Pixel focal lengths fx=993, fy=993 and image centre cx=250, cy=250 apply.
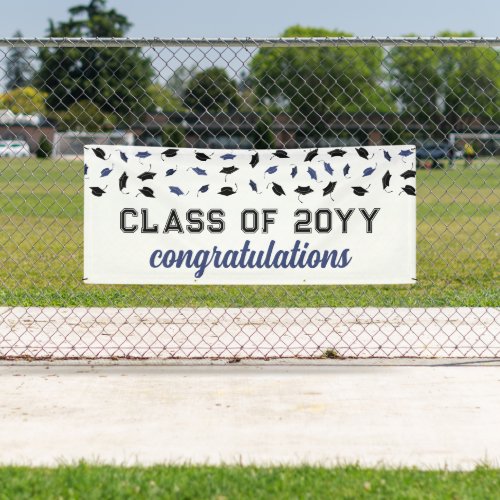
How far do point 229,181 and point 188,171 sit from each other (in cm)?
26

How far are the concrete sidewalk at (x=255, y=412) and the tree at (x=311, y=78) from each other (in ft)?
6.11

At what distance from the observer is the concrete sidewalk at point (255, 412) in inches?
173

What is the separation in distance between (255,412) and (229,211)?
56.3 inches

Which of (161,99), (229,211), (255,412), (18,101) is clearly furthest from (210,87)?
(255,412)

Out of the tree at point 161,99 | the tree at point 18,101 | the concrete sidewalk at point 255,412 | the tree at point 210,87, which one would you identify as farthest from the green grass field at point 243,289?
the concrete sidewalk at point 255,412

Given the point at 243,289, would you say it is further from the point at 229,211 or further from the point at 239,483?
the point at 239,483

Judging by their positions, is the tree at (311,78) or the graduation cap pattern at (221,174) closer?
the graduation cap pattern at (221,174)

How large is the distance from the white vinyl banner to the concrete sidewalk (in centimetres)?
60

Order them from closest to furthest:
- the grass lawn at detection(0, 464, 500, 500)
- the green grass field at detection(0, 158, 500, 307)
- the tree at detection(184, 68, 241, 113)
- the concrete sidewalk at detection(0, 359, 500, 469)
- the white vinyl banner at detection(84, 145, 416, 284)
Answer: the grass lawn at detection(0, 464, 500, 500) → the concrete sidewalk at detection(0, 359, 500, 469) → the white vinyl banner at detection(84, 145, 416, 284) → the green grass field at detection(0, 158, 500, 307) → the tree at detection(184, 68, 241, 113)

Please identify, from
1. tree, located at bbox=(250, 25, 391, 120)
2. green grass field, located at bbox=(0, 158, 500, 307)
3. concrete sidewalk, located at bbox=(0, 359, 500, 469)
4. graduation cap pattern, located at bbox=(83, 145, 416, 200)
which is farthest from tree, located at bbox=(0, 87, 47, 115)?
concrete sidewalk, located at bbox=(0, 359, 500, 469)

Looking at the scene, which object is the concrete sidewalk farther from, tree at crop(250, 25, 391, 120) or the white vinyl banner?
tree at crop(250, 25, 391, 120)

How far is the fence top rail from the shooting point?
6.01 metres

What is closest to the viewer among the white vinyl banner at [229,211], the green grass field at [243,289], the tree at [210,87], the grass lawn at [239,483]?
the grass lawn at [239,483]

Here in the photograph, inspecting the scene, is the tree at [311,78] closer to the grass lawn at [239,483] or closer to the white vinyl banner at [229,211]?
the white vinyl banner at [229,211]
